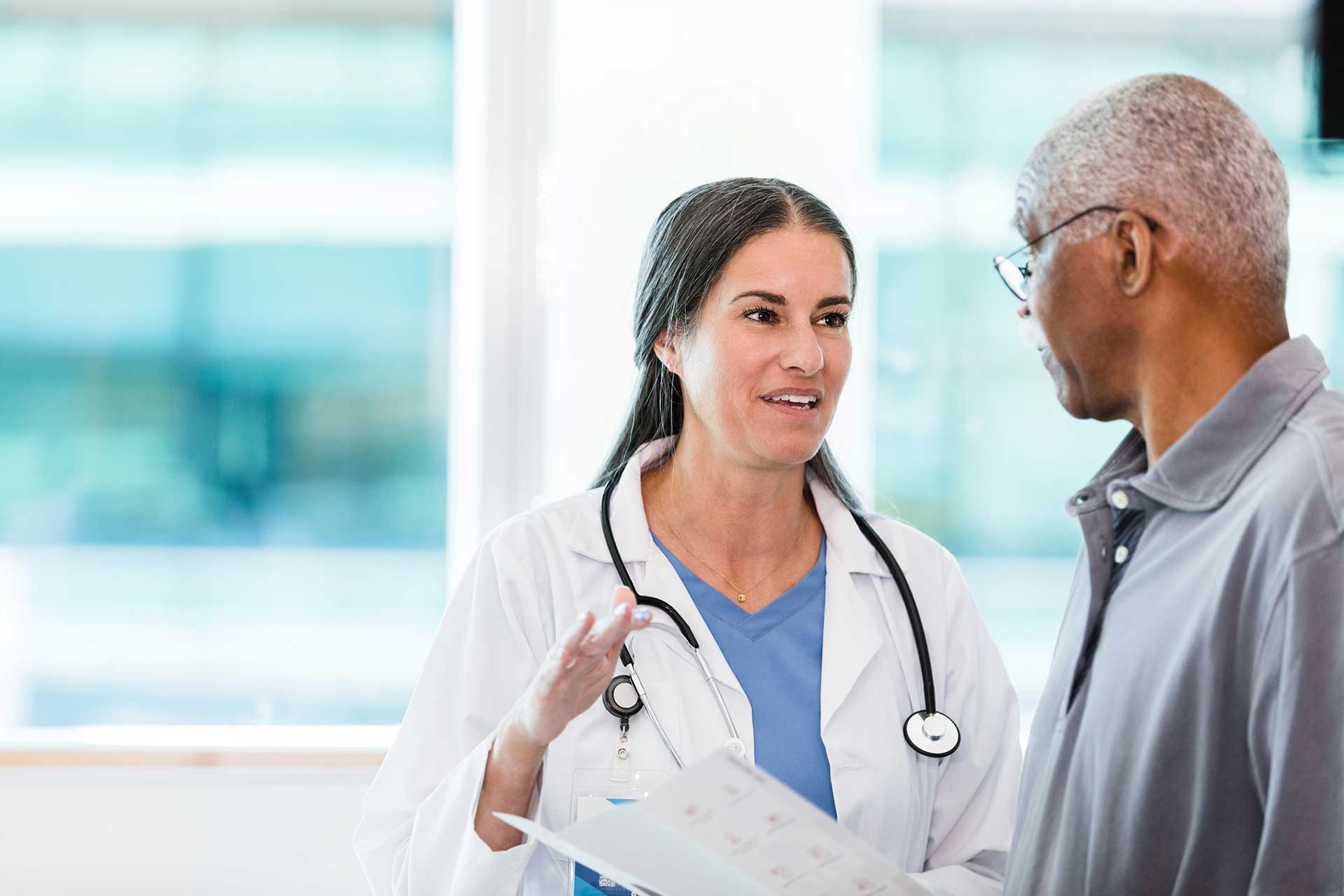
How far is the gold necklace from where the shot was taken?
1583mm

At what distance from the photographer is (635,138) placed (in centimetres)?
222

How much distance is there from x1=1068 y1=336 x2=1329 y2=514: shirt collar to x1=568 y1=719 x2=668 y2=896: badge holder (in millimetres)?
778

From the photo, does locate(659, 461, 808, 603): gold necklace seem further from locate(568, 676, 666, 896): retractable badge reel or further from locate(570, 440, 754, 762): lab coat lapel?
locate(568, 676, 666, 896): retractable badge reel

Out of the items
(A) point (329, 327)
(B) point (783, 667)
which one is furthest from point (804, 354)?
(A) point (329, 327)

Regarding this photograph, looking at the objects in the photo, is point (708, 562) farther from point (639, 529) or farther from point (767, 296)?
point (767, 296)

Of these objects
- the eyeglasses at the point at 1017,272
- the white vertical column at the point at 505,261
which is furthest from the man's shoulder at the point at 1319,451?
the white vertical column at the point at 505,261

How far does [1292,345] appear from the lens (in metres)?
0.85

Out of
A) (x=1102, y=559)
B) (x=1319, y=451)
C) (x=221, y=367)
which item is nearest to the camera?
(x=1319, y=451)

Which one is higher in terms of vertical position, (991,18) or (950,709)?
(991,18)

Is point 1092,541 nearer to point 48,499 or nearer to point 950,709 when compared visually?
point 950,709

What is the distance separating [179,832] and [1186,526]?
1928 millimetres

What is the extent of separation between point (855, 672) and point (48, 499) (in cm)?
180

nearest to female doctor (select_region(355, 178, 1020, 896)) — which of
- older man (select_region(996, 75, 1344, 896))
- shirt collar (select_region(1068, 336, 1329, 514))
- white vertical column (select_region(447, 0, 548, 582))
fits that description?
older man (select_region(996, 75, 1344, 896))

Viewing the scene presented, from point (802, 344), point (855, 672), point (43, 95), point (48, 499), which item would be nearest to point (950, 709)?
point (855, 672)
